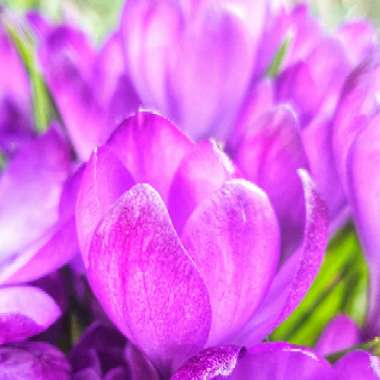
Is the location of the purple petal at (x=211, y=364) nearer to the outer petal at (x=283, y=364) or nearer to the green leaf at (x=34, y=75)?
the outer petal at (x=283, y=364)

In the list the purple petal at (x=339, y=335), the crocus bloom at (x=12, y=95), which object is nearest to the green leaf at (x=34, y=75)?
the crocus bloom at (x=12, y=95)

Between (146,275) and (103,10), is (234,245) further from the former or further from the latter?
(103,10)

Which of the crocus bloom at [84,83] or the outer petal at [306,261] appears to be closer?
the outer petal at [306,261]

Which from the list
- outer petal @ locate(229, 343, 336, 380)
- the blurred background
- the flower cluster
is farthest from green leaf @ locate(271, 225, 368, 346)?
the blurred background

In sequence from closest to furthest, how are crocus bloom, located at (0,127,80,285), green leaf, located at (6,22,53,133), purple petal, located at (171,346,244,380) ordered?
1. purple petal, located at (171,346,244,380)
2. crocus bloom, located at (0,127,80,285)
3. green leaf, located at (6,22,53,133)

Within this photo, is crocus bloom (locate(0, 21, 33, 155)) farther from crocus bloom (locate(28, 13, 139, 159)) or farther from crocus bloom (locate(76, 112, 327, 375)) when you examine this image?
crocus bloom (locate(76, 112, 327, 375))

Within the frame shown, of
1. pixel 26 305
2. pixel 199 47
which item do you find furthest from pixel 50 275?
pixel 199 47
